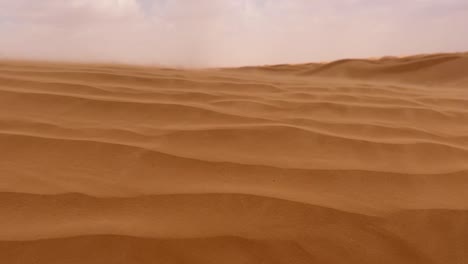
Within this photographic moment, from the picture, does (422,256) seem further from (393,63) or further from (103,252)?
(393,63)

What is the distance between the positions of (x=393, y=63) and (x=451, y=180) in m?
5.98

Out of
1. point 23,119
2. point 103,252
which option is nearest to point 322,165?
point 103,252

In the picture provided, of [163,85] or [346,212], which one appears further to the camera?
[163,85]

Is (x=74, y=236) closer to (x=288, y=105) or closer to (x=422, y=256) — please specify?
(x=422, y=256)

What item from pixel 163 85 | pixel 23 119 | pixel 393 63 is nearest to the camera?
pixel 23 119

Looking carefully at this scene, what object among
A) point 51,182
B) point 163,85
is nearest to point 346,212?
point 51,182

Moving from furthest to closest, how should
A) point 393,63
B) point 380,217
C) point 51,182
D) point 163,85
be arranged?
point 393,63 → point 163,85 → point 51,182 → point 380,217

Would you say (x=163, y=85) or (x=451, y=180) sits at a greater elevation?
(x=163, y=85)

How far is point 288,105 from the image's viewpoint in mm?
2516

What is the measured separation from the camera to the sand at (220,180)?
1104mm

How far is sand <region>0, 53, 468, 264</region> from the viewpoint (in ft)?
3.62

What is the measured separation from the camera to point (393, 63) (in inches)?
283

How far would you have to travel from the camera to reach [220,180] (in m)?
1.43

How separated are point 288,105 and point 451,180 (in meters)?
1.11
